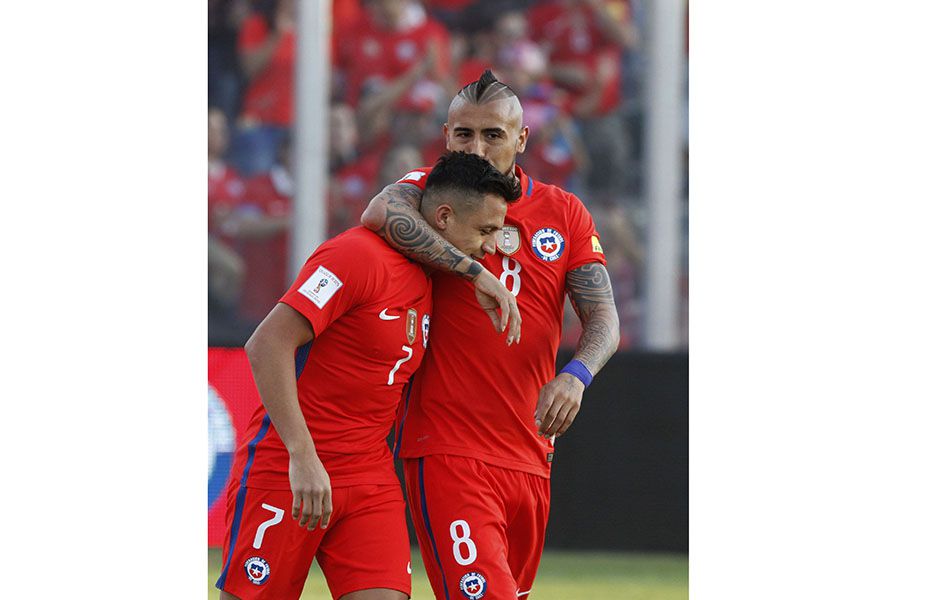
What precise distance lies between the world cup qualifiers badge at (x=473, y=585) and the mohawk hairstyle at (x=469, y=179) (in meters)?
1.24

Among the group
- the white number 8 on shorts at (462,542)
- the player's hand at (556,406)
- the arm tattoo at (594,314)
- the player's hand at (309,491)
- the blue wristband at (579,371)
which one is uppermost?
the arm tattoo at (594,314)

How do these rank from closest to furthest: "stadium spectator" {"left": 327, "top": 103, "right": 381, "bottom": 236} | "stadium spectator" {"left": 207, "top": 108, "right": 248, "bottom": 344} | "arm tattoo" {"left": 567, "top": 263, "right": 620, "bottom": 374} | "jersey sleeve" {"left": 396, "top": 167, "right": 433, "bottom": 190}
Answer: "arm tattoo" {"left": 567, "top": 263, "right": 620, "bottom": 374}
"jersey sleeve" {"left": 396, "top": 167, "right": 433, "bottom": 190}
"stadium spectator" {"left": 207, "top": 108, "right": 248, "bottom": 344}
"stadium spectator" {"left": 327, "top": 103, "right": 381, "bottom": 236}

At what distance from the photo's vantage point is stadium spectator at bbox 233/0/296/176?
9.66 metres

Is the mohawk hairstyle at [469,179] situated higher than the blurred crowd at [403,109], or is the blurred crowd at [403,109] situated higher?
the blurred crowd at [403,109]

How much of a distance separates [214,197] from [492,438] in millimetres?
5408

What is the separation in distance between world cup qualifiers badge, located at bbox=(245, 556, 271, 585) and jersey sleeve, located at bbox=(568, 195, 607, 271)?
4.85ft

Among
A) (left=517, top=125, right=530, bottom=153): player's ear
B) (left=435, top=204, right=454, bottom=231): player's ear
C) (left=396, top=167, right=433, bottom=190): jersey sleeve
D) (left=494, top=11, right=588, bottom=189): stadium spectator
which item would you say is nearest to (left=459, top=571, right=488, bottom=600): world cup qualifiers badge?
(left=435, top=204, right=454, bottom=231): player's ear

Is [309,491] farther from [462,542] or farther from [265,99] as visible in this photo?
[265,99]

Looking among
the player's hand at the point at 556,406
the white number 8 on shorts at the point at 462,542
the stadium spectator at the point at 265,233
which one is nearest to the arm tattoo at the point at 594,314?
the player's hand at the point at 556,406

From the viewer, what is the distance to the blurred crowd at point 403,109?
9297 millimetres

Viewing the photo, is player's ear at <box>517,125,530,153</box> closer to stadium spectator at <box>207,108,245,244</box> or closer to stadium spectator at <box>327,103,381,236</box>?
stadium spectator at <box>327,103,381,236</box>

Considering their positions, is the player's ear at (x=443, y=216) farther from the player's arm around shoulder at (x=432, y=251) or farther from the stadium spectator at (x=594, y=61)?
the stadium spectator at (x=594, y=61)

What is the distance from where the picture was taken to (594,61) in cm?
1005

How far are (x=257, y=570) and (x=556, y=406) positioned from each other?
1.11 m
